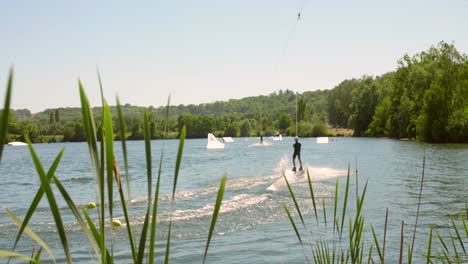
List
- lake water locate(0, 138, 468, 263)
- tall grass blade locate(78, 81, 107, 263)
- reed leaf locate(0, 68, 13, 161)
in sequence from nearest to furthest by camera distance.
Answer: reed leaf locate(0, 68, 13, 161), tall grass blade locate(78, 81, 107, 263), lake water locate(0, 138, 468, 263)

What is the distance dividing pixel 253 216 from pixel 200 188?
949 cm

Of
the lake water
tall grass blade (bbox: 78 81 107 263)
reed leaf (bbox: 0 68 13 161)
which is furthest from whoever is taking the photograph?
the lake water

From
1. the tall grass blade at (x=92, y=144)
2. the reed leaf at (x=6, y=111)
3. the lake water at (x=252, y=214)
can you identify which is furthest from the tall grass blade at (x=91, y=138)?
the lake water at (x=252, y=214)

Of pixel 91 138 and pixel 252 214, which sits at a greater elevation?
pixel 91 138

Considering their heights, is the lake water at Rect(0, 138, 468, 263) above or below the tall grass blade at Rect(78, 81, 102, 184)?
below

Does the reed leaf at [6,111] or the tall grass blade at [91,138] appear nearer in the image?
the reed leaf at [6,111]

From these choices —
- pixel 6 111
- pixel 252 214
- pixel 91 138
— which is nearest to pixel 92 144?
pixel 91 138

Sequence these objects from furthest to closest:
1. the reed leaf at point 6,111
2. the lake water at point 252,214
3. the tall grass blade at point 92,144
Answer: the lake water at point 252,214 < the tall grass blade at point 92,144 < the reed leaf at point 6,111

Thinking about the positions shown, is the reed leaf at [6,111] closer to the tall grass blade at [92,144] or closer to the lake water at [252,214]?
the tall grass blade at [92,144]

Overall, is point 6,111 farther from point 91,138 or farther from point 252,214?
point 252,214

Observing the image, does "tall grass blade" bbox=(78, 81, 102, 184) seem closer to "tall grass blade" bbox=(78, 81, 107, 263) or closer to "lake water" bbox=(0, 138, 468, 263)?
"tall grass blade" bbox=(78, 81, 107, 263)

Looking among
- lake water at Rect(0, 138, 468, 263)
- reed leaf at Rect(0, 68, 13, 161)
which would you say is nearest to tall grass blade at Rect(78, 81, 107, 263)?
reed leaf at Rect(0, 68, 13, 161)

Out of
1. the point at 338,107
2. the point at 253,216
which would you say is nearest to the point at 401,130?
the point at 338,107

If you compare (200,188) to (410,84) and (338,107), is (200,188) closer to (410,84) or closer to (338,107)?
(410,84)
